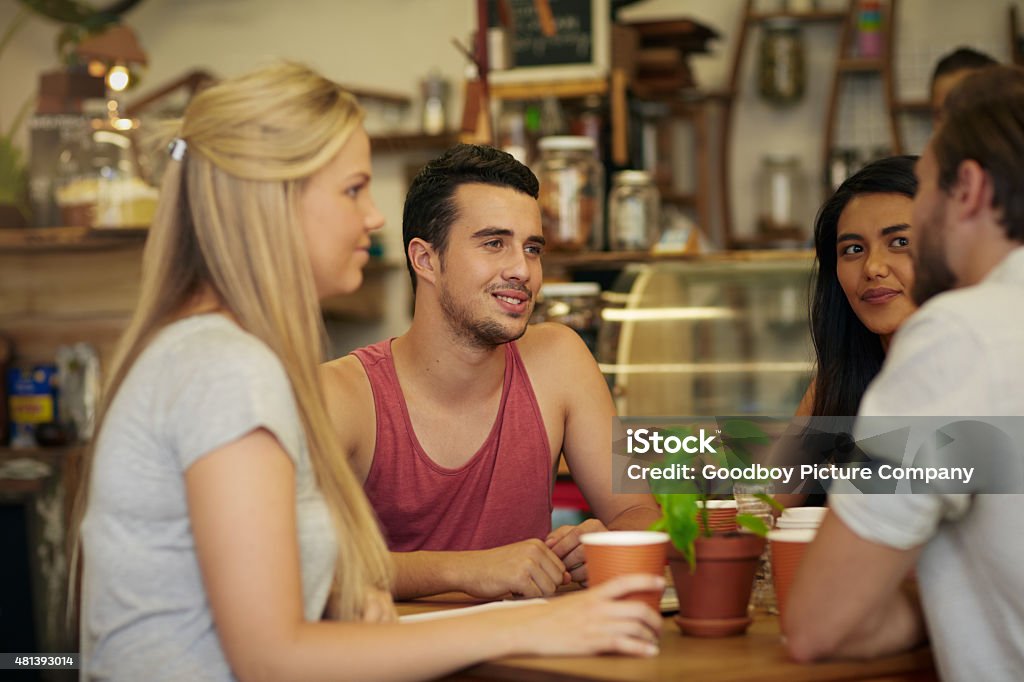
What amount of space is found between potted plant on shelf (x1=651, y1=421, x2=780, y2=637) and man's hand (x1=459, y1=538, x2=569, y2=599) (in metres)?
0.32

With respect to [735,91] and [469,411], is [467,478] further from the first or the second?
[735,91]

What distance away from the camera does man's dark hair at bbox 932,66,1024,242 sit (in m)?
1.30

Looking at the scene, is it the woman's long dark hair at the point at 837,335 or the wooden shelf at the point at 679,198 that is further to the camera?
the wooden shelf at the point at 679,198

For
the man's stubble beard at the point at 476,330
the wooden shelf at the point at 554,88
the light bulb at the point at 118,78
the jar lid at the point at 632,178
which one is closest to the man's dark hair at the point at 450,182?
the man's stubble beard at the point at 476,330

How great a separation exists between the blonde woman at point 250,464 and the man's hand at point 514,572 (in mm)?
346

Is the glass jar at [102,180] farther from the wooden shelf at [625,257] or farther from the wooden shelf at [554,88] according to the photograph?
the wooden shelf at [625,257]

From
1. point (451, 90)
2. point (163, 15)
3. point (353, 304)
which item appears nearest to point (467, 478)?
point (353, 304)

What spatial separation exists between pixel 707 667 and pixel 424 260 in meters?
1.34

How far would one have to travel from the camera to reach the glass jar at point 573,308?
354 cm

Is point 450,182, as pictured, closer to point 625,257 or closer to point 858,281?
point 858,281

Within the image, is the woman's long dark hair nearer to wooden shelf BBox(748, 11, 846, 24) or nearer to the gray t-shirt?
the gray t-shirt

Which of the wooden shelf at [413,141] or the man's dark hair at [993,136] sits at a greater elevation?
the wooden shelf at [413,141]

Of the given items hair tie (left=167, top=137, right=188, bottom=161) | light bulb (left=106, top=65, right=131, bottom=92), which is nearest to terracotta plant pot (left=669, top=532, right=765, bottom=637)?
hair tie (left=167, top=137, right=188, bottom=161)

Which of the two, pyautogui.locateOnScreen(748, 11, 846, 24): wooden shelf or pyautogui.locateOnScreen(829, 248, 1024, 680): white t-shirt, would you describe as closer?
pyautogui.locateOnScreen(829, 248, 1024, 680): white t-shirt
